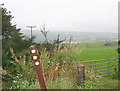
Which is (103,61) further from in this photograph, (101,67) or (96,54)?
(96,54)

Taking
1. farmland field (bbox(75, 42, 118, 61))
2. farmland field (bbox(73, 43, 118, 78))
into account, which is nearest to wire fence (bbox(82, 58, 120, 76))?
farmland field (bbox(73, 43, 118, 78))

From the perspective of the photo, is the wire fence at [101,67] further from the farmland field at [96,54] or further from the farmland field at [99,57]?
the farmland field at [96,54]

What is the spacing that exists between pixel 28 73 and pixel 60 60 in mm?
962

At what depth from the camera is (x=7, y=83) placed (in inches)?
187

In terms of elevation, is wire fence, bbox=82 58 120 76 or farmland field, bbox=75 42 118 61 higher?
wire fence, bbox=82 58 120 76

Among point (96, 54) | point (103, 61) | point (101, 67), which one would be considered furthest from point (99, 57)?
point (101, 67)

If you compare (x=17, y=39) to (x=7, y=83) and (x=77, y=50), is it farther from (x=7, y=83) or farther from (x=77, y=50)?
(x=77, y=50)

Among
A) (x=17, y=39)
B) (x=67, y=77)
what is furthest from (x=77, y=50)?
(x=17, y=39)

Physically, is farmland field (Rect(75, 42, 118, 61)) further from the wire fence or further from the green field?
the wire fence

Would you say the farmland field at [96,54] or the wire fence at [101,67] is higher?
the wire fence at [101,67]

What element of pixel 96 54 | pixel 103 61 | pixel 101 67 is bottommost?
pixel 96 54

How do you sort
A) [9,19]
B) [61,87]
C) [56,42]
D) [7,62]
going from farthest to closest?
[9,19] < [56,42] < [7,62] < [61,87]

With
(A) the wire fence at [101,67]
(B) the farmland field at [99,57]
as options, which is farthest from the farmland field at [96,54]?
(A) the wire fence at [101,67]

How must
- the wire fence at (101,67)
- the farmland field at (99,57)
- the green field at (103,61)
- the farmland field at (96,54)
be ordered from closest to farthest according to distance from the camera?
1. the green field at (103,61)
2. the wire fence at (101,67)
3. the farmland field at (99,57)
4. the farmland field at (96,54)
